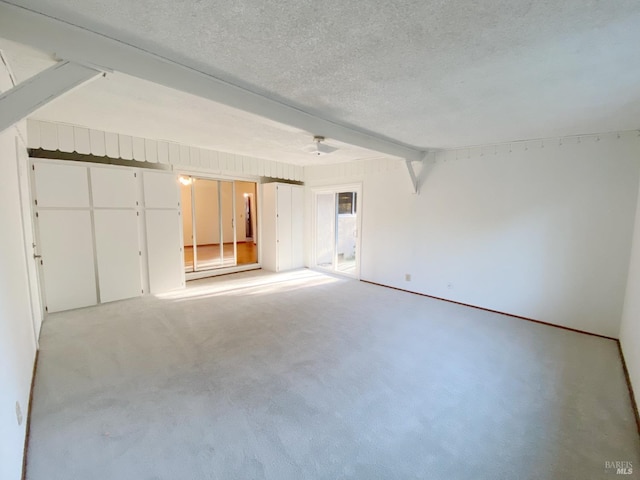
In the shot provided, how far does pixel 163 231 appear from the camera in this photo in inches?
190

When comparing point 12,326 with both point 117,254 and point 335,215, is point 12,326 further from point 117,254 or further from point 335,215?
point 335,215

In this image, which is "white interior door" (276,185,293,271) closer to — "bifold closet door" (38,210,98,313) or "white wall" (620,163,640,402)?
"bifold closet door" (38,210,98,313)

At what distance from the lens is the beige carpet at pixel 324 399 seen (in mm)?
1615

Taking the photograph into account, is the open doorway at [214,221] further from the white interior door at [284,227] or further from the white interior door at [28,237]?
the white interior door at [28,237]

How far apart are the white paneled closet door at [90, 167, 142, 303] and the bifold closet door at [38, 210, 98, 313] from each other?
123 mm

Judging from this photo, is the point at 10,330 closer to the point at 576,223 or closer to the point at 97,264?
the point at 97,264

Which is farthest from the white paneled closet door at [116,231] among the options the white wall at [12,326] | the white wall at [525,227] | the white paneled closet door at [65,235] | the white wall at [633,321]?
the white wall at [633,321]

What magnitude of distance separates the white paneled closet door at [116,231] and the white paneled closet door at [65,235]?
0.11 meters

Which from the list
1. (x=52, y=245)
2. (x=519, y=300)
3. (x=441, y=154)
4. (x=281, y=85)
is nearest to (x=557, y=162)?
(x=441, y=154)

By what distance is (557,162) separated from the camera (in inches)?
137

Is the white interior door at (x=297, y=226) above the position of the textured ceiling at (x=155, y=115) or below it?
below

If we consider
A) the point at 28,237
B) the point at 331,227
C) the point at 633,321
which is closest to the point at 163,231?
the point at 28,237

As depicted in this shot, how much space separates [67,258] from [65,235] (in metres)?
0.33

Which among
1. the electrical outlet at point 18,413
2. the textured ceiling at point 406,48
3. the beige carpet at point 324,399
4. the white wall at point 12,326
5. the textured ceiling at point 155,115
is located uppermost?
the textured ceiling at point 155,115
